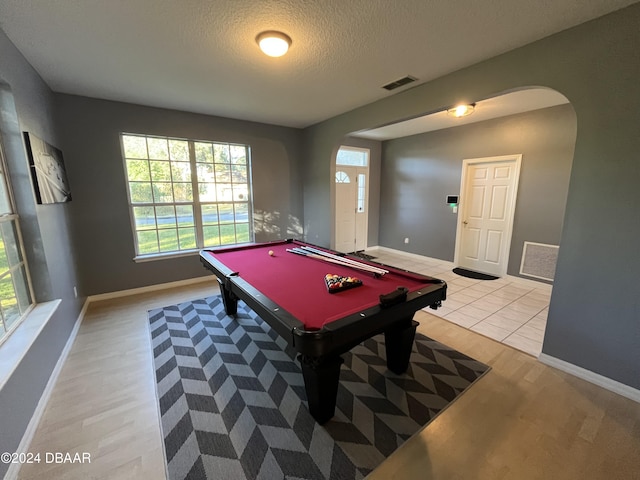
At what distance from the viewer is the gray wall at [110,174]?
3.05m

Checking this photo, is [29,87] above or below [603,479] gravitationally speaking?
above

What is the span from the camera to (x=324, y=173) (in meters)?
4.30

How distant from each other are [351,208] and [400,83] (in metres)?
3.13

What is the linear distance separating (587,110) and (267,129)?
3.88 m

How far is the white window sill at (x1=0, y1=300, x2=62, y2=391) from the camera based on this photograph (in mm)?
1396

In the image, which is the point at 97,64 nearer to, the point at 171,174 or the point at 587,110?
the point at 171,174

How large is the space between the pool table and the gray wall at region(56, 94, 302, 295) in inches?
75.8

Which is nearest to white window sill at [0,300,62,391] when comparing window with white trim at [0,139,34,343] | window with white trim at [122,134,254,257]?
window with white trim at [0,139,34,343]

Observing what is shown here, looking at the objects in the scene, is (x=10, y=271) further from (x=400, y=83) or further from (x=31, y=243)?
(x=400, y=83)

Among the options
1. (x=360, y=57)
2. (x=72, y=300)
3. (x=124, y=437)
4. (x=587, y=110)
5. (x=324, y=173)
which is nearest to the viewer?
(x=124, y=437)

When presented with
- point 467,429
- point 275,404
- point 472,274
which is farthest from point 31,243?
point 472,274

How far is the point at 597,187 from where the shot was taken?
1.80 meters

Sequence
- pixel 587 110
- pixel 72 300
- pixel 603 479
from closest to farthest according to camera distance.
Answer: pixel 603 479, pixel 587 110, pixel 72 300

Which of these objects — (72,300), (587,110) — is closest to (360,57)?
(587,110)
